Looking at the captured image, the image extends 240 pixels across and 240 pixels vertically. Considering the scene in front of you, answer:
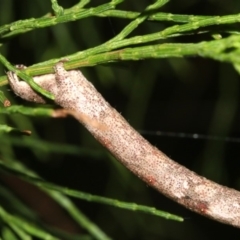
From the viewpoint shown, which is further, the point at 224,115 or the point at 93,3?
the point at 224,115

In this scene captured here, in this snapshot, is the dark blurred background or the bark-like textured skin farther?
the dark blurred background

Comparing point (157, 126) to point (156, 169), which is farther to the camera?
point (157, 126)

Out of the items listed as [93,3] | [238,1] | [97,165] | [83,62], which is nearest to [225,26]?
[83,62]

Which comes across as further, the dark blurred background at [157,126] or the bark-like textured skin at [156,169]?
the dark blurred background at [157,126]

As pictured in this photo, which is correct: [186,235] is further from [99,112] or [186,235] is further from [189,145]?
[99,112]

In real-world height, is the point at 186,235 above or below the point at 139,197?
below

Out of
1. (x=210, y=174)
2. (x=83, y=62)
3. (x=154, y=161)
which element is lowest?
(x=210, y=174)

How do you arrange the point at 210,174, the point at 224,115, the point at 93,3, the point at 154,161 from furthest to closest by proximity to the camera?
1. the point at 224,115
2. the point at 210,174
3. the point at 93,3
4. the point at 154,161

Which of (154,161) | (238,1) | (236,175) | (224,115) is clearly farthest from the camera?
(236,175)
